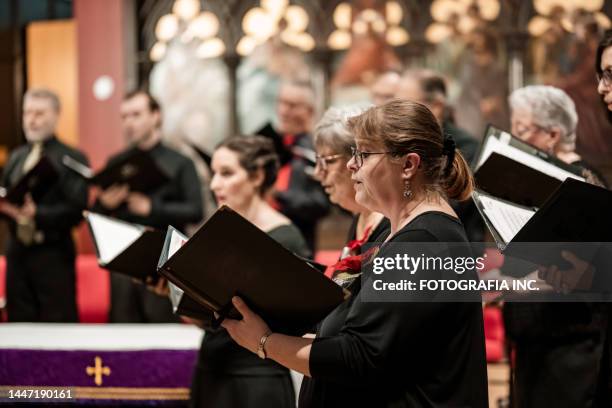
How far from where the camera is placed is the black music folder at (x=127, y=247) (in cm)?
303

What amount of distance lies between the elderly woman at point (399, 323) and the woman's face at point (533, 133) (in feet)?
3.94

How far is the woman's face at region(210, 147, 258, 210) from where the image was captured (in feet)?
10.5

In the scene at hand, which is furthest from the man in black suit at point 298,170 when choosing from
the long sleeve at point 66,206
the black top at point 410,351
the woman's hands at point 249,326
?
the black top at point 410,351

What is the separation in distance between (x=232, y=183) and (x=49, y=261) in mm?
2355

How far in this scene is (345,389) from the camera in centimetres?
195

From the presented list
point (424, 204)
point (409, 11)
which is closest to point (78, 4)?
point (409, 11)

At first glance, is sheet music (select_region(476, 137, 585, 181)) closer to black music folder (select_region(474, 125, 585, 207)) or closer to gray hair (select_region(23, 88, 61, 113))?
black music folder (select_region(474, 125, 585, 207))

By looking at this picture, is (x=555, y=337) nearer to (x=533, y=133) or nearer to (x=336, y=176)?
(x=533, y=133)

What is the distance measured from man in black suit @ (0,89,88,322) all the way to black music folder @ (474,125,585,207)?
308 centimetres

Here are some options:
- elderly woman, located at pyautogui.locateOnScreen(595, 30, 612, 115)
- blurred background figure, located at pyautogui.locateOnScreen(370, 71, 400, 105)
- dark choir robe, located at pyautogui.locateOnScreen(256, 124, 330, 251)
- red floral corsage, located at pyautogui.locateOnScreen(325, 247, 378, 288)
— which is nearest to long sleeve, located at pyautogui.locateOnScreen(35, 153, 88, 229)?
dark choir robe, located at pyautogui.locateOnScreen(256, 124, 330, 251)

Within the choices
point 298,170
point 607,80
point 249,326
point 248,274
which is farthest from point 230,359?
point 298,170

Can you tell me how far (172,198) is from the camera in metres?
5.06

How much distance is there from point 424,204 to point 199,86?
212 inches

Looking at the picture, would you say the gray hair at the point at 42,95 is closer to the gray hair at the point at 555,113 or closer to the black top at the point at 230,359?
the black top at the point at 230,359
